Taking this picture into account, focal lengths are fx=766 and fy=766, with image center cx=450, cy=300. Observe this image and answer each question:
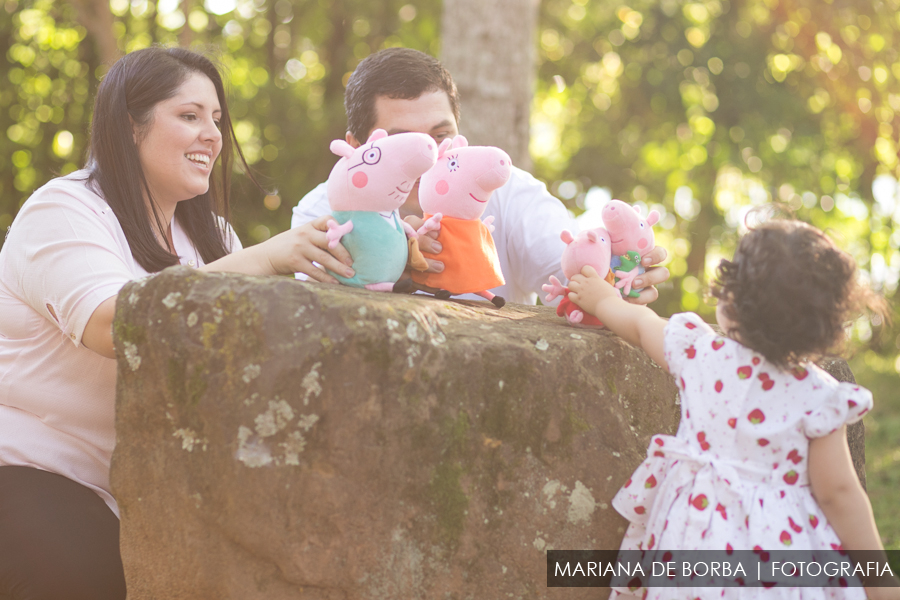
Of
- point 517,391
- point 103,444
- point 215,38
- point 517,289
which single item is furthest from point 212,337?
point 215,38

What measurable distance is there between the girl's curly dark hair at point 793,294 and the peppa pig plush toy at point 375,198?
0.88m

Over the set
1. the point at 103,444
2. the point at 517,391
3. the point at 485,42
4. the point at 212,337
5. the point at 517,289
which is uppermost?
the point at 485,42

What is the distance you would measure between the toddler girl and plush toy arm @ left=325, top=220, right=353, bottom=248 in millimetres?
970

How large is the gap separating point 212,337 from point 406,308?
1.54 feet

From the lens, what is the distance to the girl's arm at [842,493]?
177 cm

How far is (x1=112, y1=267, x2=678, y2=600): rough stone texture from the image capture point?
1.79 m

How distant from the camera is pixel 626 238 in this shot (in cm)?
231

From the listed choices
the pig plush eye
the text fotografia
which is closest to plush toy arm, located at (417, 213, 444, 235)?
the pig plush eye

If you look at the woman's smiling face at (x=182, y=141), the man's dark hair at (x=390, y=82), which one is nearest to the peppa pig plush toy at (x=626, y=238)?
the man's dark hair at (x=390, y=82)

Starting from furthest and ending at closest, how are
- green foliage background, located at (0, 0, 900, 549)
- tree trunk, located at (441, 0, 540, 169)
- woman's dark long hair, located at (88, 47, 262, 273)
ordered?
green foliage background, located at (0, 0, 900, 549) → tree trunk, located at (441, 0, 540, 169) → woman's dark long hair, located at (88, 47, 262, 273)

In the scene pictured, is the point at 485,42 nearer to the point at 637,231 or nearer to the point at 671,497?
the point at 637,231

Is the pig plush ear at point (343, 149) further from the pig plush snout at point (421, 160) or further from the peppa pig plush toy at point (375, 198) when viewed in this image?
the pig plush snout at point (421, 160)

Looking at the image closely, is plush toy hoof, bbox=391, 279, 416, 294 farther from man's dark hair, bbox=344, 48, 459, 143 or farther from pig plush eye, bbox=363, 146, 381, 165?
man's dark hair, bbox=344, 48, 459, 143

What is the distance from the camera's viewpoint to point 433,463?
6.22 ft
